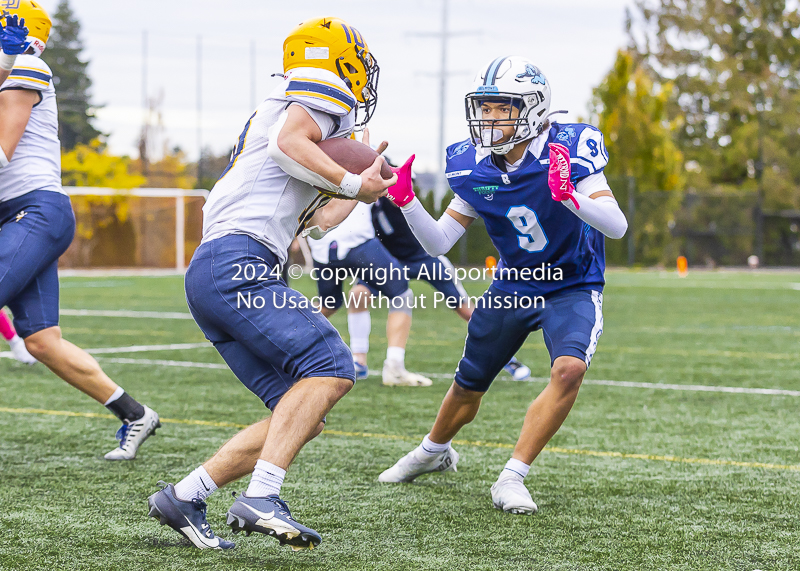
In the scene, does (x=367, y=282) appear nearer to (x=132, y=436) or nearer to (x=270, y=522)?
(x=132, y=436)

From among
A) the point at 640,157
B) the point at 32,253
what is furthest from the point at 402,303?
the point at 640,157

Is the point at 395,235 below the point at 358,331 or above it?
above

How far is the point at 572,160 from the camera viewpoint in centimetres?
397

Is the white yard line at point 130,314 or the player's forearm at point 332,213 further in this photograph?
the white yard line at point 130,314

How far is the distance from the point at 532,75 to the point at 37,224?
2.17 metres

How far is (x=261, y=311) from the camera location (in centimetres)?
320

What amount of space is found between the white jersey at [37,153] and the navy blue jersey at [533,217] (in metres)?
1.76

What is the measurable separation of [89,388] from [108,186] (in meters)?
25.3

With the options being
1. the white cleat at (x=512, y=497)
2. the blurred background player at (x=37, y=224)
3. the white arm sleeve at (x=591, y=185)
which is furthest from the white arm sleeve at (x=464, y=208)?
the blurred background player at (x=37, y=224)

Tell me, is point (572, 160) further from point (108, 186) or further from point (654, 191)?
point (654, 191)

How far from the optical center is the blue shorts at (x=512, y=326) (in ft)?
13.4

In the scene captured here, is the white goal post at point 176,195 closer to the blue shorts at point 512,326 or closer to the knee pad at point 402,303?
the knee pad at point 402,303

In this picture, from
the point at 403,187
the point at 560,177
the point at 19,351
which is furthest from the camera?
the point at 19,351

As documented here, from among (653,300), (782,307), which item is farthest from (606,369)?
(653,300)
